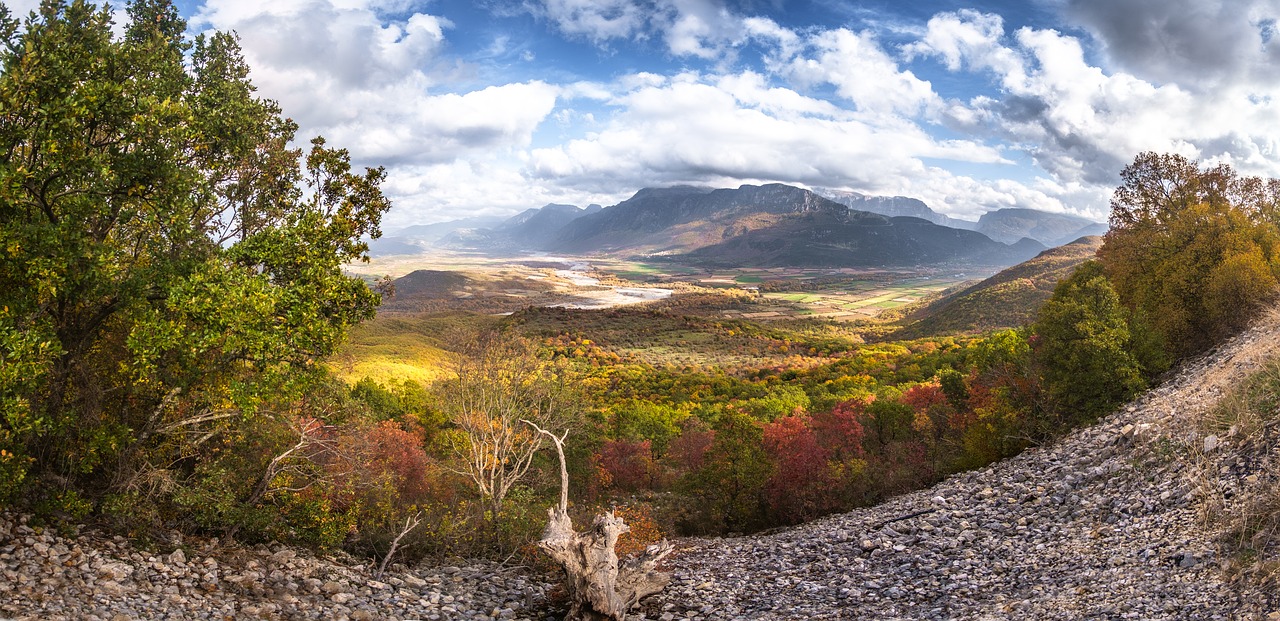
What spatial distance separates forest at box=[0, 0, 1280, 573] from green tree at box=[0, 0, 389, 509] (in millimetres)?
73

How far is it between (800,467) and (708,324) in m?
156

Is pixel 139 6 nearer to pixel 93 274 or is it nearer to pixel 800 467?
pixel 93 274

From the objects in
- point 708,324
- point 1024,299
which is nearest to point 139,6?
point 708,324

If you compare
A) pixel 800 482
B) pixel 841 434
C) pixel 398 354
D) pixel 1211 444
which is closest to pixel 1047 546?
pixel 1211 444

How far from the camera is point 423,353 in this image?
152m

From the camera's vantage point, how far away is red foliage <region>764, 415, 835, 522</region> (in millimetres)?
38844

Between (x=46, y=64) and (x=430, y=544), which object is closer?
(x=46, y=64)

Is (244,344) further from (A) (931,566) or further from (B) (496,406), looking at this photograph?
(A) (931,566)

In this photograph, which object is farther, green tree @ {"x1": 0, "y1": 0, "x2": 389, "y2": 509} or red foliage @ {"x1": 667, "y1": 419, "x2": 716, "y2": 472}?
red foliage @ {"x1": 667, "y1": 419, "x2": 716, "y2": 472}

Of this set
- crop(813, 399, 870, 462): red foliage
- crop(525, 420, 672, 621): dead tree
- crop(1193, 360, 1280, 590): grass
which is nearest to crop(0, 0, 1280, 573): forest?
crop(813, 399, 870, 462): red foliage

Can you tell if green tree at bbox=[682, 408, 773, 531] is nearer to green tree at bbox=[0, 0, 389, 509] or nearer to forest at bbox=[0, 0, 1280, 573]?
forest at bbox=[0, 0, 1280, 573]

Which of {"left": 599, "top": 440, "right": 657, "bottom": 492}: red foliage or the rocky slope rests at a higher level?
the rocky slope

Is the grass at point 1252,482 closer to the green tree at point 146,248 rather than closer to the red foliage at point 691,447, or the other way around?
the green tree at point 146,248

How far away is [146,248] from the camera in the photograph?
650 inches
